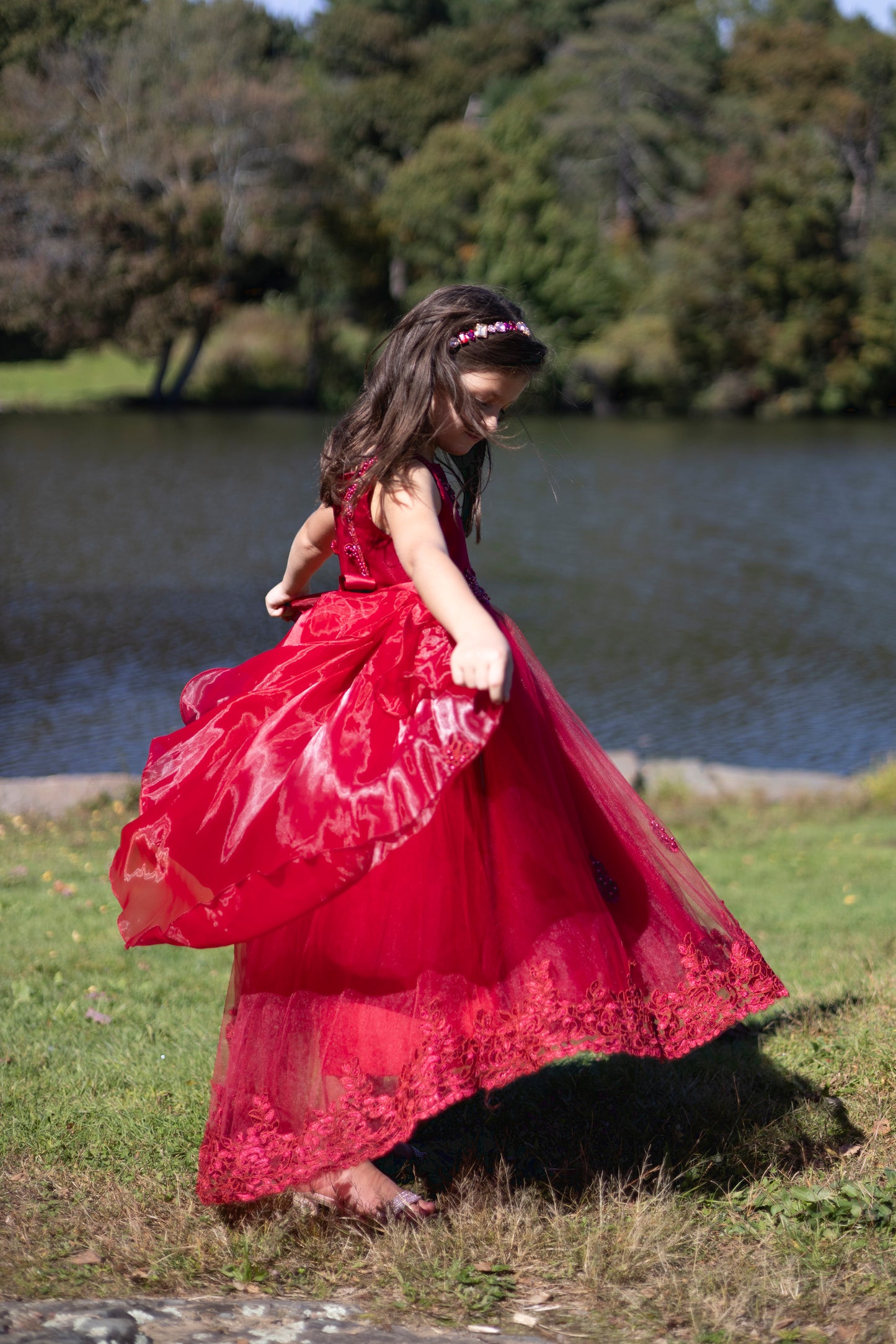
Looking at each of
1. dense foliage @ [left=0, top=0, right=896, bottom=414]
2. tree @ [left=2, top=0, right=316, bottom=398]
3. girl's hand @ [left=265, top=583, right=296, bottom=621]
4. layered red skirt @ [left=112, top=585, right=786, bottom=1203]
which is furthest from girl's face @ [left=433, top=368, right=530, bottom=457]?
tree @ [left=2, top=0, right=316, bottom=398]

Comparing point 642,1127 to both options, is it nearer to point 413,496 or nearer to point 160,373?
point 413,496

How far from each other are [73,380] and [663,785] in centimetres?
3465

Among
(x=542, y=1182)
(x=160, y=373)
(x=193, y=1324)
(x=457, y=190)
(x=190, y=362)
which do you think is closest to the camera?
(x=193, y=1324)

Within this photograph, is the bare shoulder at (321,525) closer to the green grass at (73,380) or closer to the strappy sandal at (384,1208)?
the strappy sandal at (384,1208)

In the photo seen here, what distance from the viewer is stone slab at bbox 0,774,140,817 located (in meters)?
7.14

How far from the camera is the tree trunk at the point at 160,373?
124 ft

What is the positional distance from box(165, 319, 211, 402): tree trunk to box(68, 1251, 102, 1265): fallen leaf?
37394mm

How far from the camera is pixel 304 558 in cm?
308

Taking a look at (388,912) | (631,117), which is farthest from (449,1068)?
(631,117)

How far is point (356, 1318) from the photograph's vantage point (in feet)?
7.47

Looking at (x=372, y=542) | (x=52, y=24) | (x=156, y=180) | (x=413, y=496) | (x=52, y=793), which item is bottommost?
(x=52, y=793)

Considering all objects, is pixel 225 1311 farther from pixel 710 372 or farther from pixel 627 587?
pixel 710 372

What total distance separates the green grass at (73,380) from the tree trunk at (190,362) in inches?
39.5

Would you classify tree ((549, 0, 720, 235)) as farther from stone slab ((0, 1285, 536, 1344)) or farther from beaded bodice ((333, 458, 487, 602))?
stone slab ((0, 1285, 536, 1344))
